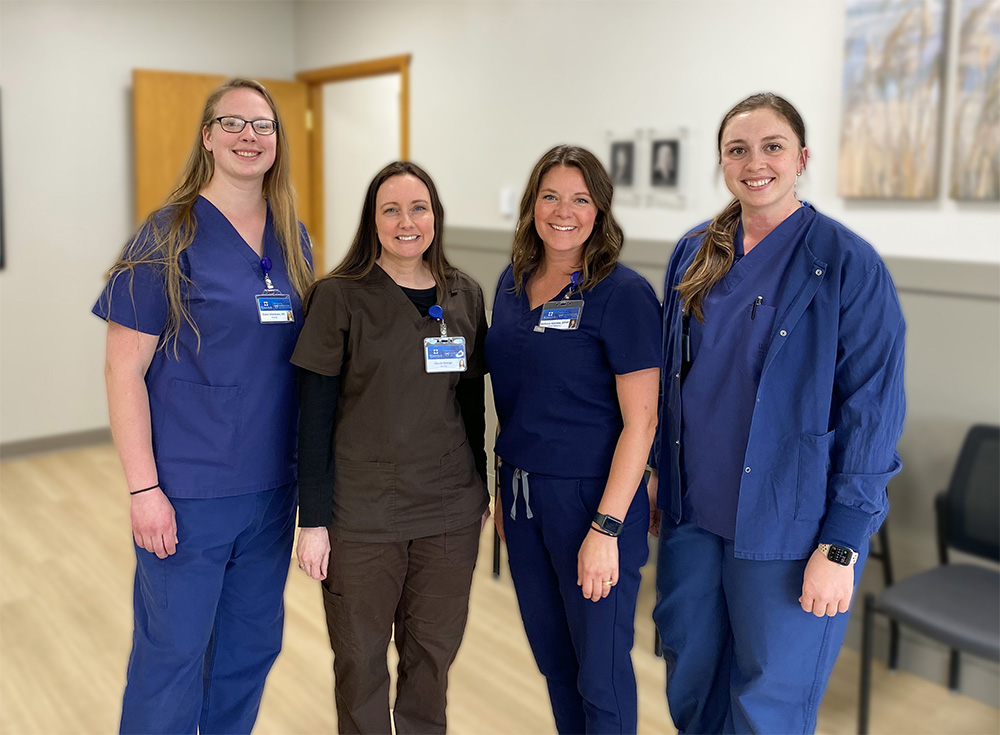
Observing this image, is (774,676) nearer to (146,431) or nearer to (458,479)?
(458,479)

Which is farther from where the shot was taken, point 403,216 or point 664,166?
point 664,166

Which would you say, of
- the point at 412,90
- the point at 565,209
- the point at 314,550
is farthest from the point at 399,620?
the point at 412,90

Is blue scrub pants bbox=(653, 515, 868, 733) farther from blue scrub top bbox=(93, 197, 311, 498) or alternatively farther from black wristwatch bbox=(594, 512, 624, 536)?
blue scrub top bbox=(93, 197, 311, 498)

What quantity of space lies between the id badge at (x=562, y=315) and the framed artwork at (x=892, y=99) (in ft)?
5.25

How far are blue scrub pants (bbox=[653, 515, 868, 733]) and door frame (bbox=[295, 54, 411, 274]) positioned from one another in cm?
336

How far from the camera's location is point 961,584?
2342 mm

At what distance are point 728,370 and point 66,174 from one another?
436cm

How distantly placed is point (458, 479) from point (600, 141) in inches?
93.1

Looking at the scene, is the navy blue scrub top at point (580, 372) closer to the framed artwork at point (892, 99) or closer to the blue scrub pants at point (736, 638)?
the blue scrub pants at point (736, 638)

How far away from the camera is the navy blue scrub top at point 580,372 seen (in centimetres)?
157

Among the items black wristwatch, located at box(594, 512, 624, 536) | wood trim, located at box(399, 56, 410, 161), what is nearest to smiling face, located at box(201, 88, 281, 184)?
black wristwatch, located at box(594, 512, 624, 536)

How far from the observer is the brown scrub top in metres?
1.57

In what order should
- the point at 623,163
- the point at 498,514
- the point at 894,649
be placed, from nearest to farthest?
the point at 498,514 → the point at 894,649 → the point at 623,163

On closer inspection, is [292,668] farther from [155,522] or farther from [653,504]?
[653,504]
